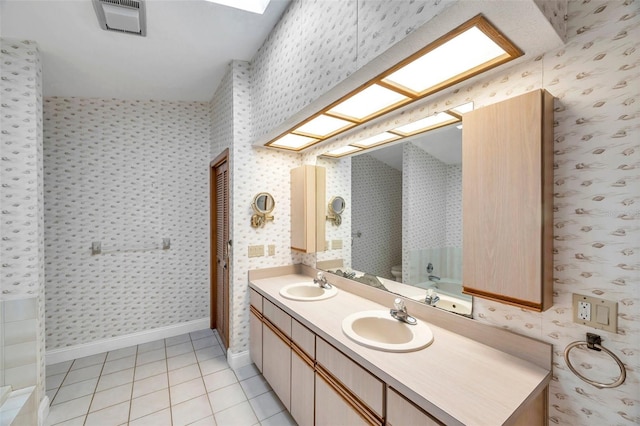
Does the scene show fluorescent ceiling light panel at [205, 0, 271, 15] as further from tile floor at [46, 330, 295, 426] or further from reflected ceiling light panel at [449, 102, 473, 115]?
tile floor at [46, 330, 295, 426]

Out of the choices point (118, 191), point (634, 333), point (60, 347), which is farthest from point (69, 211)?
point (634, 333)

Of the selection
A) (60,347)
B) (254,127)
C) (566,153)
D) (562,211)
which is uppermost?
(254,127)

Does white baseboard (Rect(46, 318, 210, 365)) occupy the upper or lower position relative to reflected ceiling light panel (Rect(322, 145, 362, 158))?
lower

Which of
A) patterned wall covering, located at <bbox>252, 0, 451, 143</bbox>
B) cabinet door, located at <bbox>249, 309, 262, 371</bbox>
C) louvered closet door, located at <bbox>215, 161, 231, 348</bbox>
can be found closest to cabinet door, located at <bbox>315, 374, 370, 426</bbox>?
cabinet door, located at <bbox>249, 309, 262, 371</bbox>

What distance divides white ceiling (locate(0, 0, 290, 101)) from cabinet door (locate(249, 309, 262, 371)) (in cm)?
238

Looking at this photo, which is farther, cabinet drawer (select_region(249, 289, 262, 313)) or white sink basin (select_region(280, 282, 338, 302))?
cabinet drawer (select_region(249, 289, 262, 313))

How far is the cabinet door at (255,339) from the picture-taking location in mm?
2234

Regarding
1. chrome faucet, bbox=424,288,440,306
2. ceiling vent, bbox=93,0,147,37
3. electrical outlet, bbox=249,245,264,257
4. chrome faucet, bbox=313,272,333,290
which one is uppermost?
ceiling vent, bbox=93,0,147,37

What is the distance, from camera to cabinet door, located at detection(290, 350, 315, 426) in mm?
1520

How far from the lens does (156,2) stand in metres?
1.61

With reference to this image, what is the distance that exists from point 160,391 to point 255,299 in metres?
1.05

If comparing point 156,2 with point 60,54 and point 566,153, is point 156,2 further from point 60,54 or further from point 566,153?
point 566,153

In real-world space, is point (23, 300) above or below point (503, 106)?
below

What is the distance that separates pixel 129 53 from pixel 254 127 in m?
1.13
